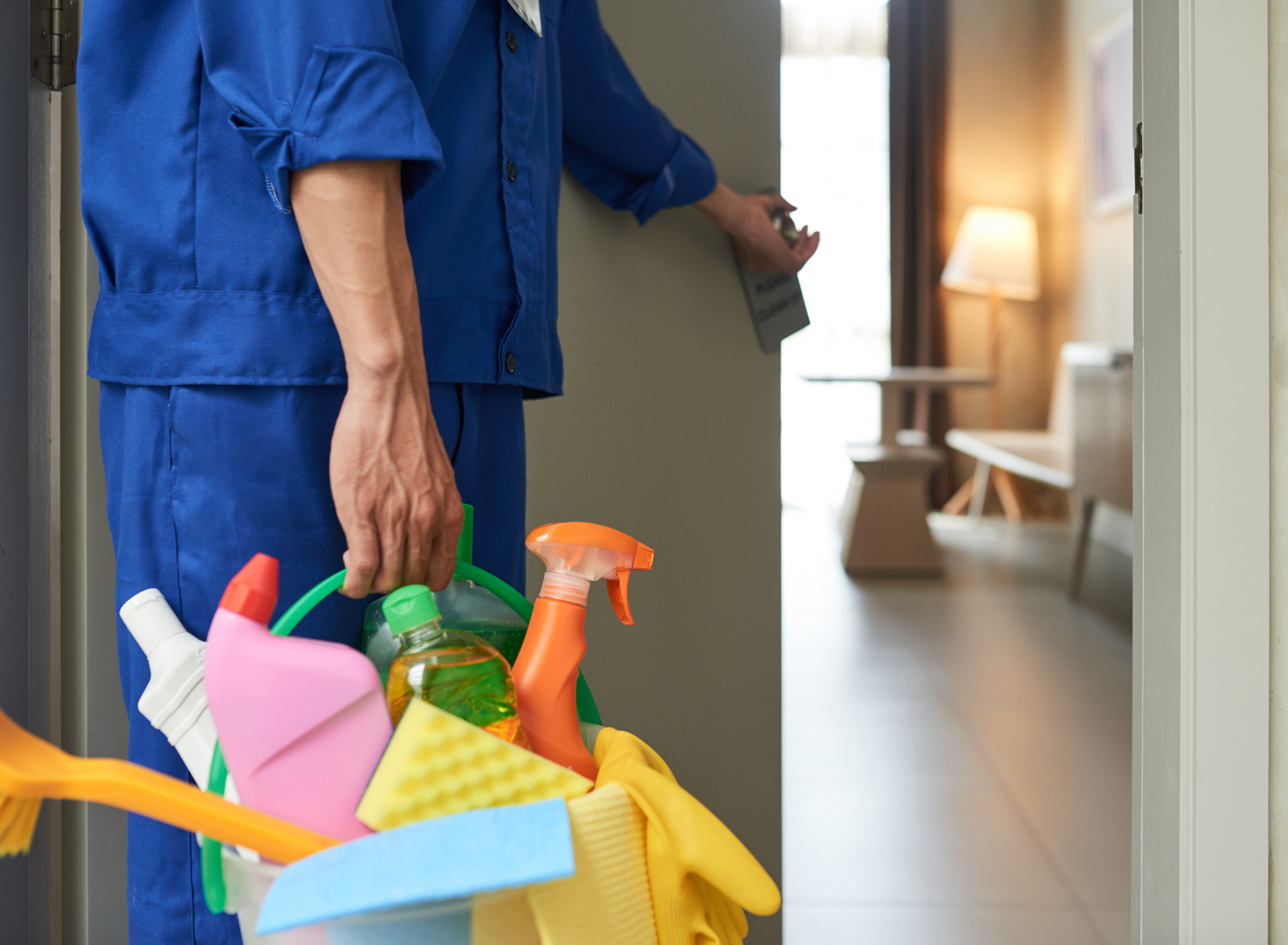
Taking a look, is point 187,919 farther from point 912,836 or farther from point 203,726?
point 912,836

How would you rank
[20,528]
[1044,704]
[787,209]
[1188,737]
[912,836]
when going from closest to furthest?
[1188,737]
[20,528]
[787,209]
[912,836]
[1044,704]

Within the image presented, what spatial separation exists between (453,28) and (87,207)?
0.75ft

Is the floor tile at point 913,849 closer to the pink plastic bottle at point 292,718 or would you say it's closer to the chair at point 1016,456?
the pink plastic bottle at point 292,718

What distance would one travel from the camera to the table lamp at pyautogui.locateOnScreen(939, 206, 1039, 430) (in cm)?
523

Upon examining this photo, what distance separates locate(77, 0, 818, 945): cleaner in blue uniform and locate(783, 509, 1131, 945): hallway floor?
96cm

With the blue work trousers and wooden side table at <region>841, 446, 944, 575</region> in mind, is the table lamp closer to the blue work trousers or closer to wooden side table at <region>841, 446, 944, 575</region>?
wooden side table at <region>841, 446, 944, 575</region>

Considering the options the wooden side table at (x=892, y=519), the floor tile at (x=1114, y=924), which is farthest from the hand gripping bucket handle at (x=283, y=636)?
the wooden side table at (x=892, y=519)

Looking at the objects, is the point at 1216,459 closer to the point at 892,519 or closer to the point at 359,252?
the point at 359,252

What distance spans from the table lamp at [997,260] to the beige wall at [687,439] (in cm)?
434

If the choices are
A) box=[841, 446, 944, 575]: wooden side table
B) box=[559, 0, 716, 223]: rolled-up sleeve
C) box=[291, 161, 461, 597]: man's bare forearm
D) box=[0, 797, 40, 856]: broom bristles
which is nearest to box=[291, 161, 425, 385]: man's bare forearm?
box=[291, 161, 461, 597]: man's bare forearm

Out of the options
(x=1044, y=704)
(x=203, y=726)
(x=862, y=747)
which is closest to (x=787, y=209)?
(x=203, y=726)

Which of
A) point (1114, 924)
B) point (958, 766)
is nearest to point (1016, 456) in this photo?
point (958, 766)

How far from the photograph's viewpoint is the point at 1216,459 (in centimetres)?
69

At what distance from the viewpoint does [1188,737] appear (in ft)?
2.30
